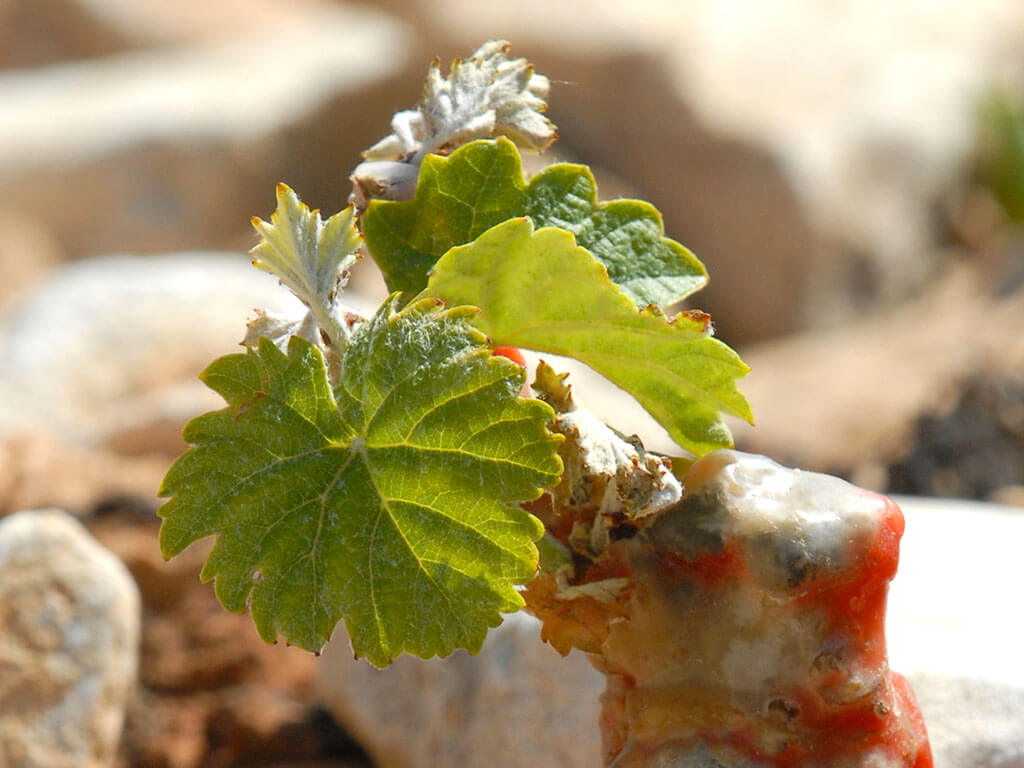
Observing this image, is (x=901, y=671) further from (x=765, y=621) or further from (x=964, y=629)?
(x=765, y=621)

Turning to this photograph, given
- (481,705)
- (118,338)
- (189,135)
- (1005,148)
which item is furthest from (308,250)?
(1005,148)

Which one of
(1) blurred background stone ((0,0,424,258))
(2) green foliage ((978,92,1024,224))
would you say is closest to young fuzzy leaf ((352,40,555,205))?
(1) blurred background stone ((0,0,424,258))

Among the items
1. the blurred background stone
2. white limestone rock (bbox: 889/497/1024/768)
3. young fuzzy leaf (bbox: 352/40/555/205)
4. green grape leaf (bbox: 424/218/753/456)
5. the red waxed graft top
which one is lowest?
the blurred background stone

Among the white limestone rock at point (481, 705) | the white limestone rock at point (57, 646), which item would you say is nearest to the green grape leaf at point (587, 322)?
the white limestone rock at point (481, 705)

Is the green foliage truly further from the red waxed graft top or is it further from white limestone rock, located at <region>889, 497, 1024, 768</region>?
the red waxed graft top

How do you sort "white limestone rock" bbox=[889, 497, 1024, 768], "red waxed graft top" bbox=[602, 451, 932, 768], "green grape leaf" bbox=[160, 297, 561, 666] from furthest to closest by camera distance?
"white limestone rock" bbox=[889, 497, 1024, 768] < "red waxed graft top" bbox=[602, 451, 932, 768] < "green grape leaf" bbox=[160, 297, 561, 666]

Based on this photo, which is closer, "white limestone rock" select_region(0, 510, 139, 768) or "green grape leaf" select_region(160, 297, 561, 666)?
"green grape leaf" select_region(160, 297, 561, 666)

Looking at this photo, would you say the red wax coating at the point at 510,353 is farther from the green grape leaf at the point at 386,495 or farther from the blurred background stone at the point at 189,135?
the blurred background stone at the point at 189,135
